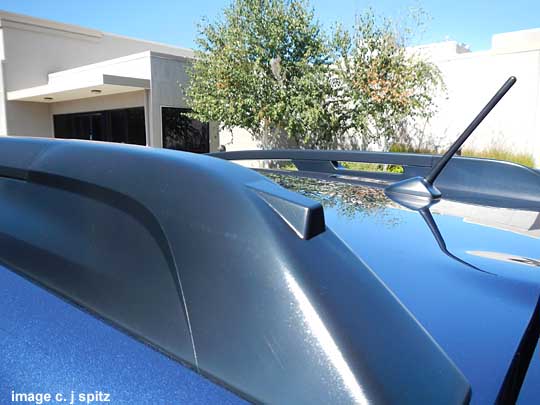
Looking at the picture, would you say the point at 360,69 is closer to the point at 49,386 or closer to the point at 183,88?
the point at 183,88

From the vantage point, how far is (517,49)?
1199cm

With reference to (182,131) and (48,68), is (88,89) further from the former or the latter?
(48,68)

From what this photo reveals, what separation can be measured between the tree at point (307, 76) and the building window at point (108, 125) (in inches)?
181

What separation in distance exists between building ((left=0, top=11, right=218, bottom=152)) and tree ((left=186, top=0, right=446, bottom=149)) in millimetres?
3394

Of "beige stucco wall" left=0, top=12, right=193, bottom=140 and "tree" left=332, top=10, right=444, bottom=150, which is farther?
"beige stucco wall" left=0, top=12, right=193, bottom=140

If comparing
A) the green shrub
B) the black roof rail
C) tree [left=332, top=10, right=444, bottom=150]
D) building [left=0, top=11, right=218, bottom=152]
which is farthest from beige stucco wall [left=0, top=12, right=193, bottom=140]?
the black roof rail

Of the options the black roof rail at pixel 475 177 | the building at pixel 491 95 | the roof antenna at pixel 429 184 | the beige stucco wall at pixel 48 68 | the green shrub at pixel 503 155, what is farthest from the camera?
the beige stucco wall at pixel 48 68

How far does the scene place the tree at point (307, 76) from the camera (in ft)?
40.5

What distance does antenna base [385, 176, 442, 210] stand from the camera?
5.90 feet

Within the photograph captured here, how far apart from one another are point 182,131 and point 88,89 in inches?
146

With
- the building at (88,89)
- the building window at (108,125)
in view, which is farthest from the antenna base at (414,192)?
the building window at (108,125)

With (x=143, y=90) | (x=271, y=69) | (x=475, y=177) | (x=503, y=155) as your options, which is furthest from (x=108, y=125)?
(x=475, y=177)

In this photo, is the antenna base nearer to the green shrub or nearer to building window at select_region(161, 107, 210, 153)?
the green shrub

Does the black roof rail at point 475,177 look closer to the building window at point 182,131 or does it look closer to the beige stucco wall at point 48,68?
the beige stucco wall at point 48,68
